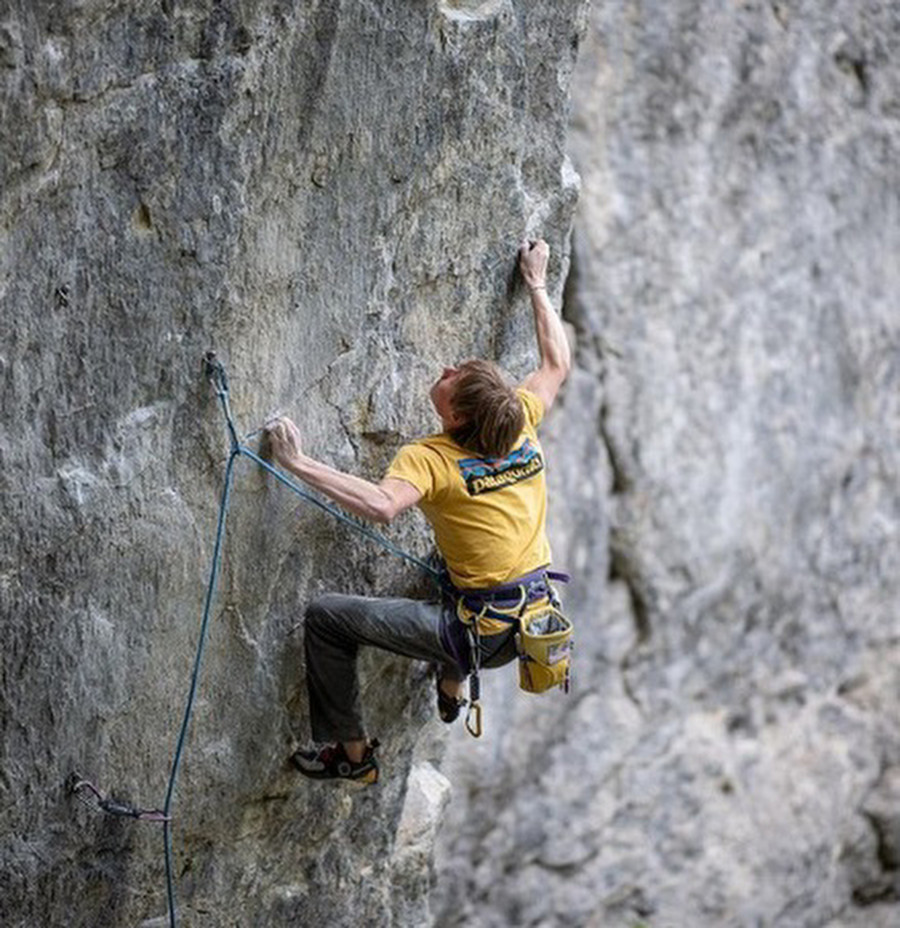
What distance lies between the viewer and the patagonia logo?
5316mm

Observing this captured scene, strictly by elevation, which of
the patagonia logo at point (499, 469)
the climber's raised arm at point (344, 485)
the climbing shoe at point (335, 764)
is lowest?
the climbing shoe at point (335, 764)

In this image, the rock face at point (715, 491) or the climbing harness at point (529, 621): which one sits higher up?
the rock face at point (715, 491)

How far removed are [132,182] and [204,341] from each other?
544mm

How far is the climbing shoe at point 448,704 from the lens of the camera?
596cm

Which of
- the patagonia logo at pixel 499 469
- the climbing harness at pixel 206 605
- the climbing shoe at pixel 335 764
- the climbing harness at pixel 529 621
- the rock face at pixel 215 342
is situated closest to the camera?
the rock face at pixel 215 342

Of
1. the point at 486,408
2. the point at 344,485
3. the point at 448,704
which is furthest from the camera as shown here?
the point at 448,704

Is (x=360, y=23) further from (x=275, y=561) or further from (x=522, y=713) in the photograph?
(x=522, y=713)

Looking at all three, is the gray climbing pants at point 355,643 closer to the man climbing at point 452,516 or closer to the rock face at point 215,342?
the man climbing at point 452,516

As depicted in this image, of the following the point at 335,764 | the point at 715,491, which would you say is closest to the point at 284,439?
the point at 335,764

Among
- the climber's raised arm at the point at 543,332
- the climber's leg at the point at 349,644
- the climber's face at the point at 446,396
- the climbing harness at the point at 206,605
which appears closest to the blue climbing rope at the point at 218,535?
the climbing harness at the point at 206,605

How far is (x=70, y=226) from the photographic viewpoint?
15.6 feet

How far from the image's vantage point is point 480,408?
5230 mm

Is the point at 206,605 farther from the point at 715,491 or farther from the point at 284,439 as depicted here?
the point at 715,491

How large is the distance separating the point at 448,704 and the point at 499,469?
103cm
